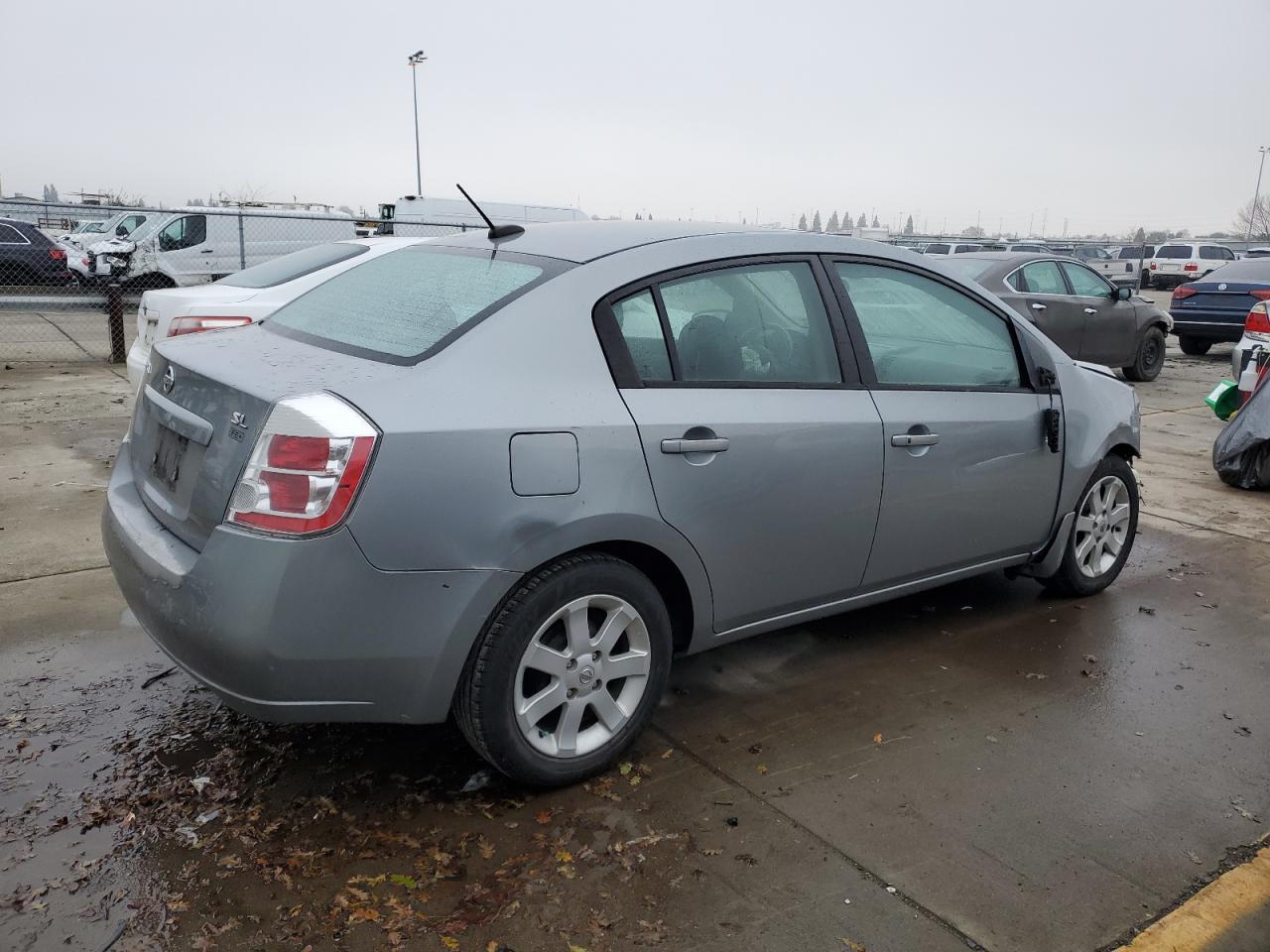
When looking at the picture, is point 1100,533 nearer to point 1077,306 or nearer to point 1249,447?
point 1249,447

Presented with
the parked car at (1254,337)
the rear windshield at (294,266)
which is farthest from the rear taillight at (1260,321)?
the rear windshield at (294,266)

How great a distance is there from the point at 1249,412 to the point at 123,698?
7.04m

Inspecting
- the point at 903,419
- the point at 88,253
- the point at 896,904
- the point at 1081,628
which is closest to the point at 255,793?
the point at 896,904

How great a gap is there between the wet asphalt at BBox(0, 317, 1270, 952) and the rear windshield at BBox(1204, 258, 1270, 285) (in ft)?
40.7

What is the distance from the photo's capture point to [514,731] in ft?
9.65

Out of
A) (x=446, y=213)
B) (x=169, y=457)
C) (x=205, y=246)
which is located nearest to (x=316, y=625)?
(x=169, y=457)

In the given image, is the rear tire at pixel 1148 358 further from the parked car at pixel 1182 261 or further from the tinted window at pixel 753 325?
the parked car at pixel 1182 261

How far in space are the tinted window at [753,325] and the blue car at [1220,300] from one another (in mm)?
13585

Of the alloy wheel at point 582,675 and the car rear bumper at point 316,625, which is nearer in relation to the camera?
the car rear bumper at point 316,625

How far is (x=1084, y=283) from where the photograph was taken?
12.5 meters

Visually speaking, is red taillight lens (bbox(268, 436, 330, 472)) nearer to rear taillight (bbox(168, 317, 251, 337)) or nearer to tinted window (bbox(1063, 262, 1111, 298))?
rear taillight (bbox(168, 317, 251, 337))

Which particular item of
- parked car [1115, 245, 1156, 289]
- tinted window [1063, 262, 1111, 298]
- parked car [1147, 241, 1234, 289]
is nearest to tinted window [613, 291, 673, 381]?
tinted window [1063, 262, 1111, 298]

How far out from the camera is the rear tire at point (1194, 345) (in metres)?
16.2

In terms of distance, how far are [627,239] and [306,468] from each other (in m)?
1.35
